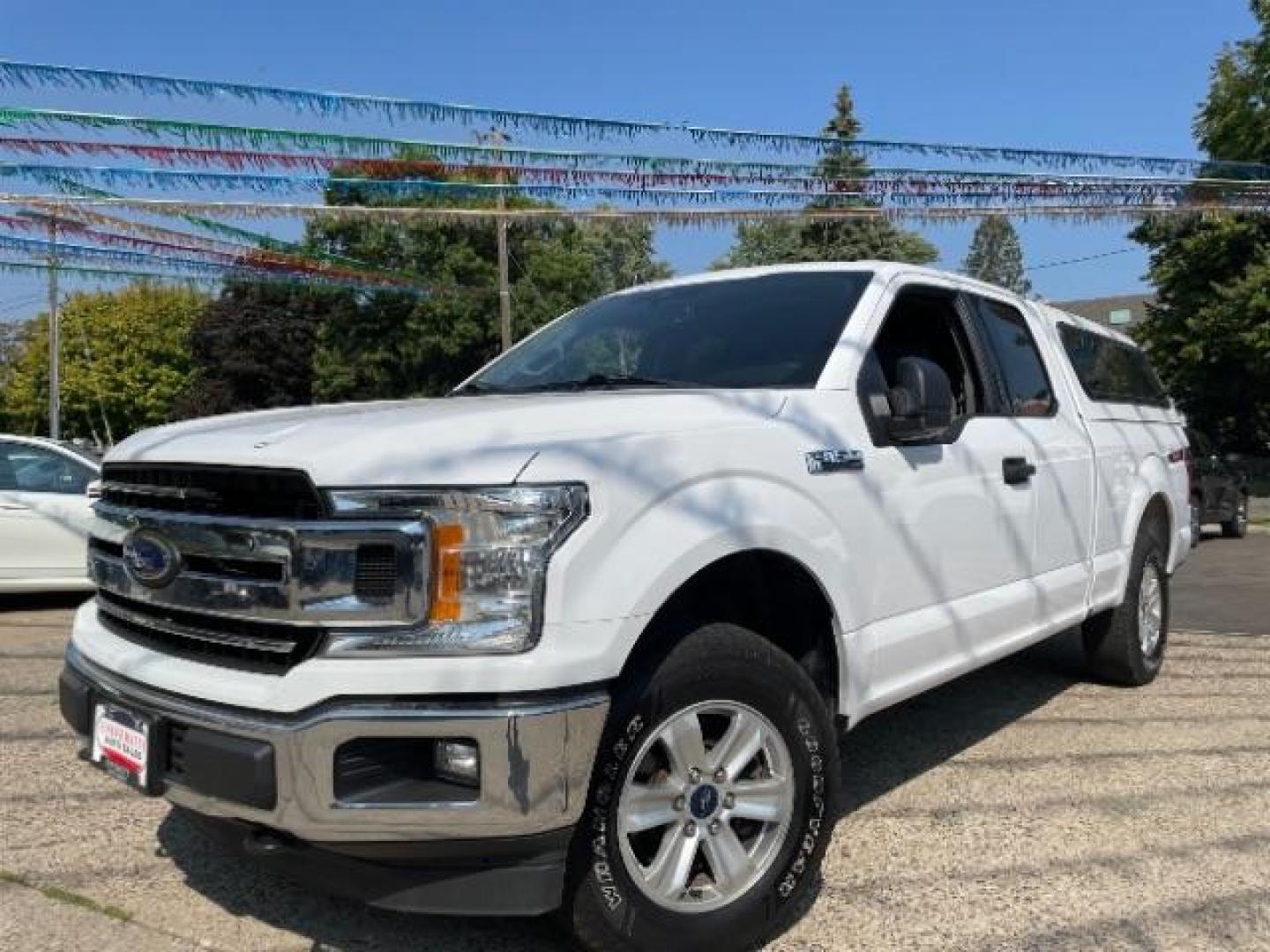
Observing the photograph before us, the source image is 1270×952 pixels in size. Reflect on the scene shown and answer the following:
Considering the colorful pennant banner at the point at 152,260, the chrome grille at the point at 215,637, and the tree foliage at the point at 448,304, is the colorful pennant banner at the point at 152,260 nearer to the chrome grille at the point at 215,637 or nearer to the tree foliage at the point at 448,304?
the chrome grille at the point at 215,637

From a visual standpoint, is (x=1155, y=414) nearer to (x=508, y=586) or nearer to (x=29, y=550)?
(x=508, y=586)

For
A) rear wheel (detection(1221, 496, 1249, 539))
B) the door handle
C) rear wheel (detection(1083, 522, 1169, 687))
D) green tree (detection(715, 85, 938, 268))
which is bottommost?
rear wheel (detection(1221, 496, 1249, 539))

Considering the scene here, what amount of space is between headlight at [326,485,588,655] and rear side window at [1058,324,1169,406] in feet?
12.2

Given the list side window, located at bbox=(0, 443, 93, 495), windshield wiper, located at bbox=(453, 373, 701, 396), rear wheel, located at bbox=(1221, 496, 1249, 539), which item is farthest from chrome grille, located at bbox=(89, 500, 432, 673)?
rear wheel, located at bbox=(1221, 496, 1249, 539)

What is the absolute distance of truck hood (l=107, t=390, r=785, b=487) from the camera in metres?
2.39

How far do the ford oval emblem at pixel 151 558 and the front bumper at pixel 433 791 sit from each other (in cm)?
45

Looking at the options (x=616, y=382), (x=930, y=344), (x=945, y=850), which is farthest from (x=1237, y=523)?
(x=616, y=382)

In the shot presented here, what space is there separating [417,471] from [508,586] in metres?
0.32

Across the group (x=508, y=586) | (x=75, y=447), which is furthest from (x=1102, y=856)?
(x=75, y=447)

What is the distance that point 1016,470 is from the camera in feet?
13.6

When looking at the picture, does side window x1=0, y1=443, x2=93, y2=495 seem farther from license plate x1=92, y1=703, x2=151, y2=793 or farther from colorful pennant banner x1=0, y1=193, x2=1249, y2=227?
license plate x1=92, y1=703, x2=151, y2=793

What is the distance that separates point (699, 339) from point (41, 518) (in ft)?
20.9

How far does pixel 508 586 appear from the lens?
237 centimetres

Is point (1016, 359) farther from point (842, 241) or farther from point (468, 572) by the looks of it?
point (842, 241)
